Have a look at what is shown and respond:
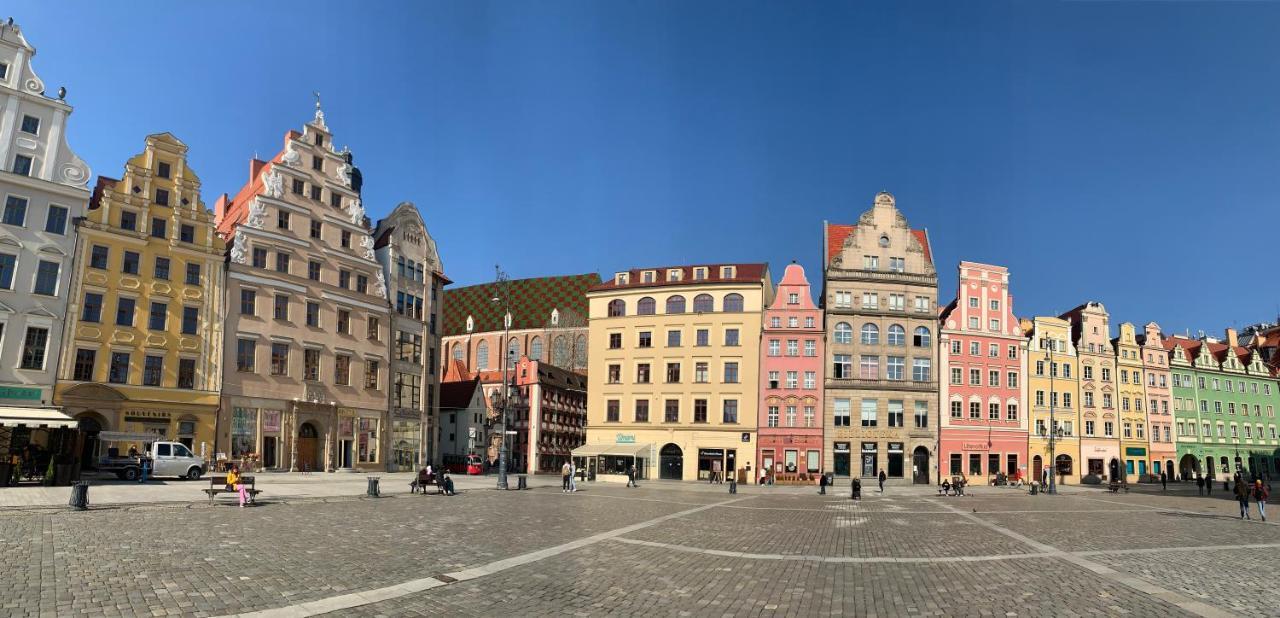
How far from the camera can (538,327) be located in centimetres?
10312

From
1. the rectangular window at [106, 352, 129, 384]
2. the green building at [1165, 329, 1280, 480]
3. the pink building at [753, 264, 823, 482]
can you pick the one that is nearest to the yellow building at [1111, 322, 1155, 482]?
the green building at [1165, 329, 1280, 480]

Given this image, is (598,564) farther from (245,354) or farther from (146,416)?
(245,354)

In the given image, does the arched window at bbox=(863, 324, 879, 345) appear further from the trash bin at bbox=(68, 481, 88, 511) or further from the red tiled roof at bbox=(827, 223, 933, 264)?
the trash bin at bbox=(68, 481, 88, 511)

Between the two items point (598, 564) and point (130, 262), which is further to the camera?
point (130, 262)

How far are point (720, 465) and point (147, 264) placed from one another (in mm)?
41647

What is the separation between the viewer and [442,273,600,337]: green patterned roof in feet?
340

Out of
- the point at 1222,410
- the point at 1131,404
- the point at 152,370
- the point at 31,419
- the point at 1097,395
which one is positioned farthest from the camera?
the point at 1222,410

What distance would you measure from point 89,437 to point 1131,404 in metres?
82.6

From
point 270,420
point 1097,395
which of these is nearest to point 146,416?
point 270,420

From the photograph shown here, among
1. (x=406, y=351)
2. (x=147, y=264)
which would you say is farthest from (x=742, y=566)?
(x=406, y=351)

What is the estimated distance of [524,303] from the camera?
107 meters

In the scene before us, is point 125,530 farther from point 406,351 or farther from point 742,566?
point 406,351

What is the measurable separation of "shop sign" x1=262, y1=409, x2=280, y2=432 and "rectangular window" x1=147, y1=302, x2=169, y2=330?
25.7 feet

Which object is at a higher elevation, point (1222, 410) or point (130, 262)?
point (130, 262)
